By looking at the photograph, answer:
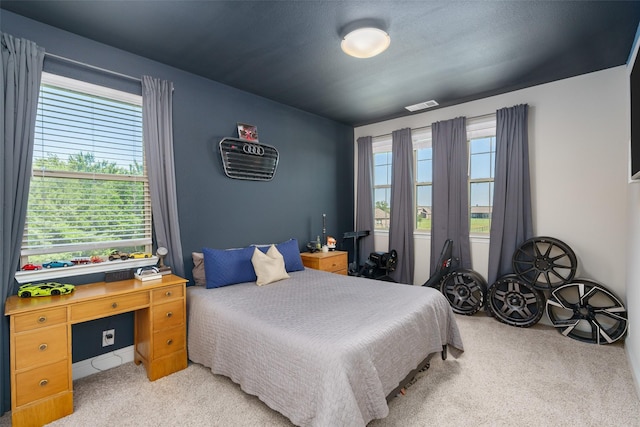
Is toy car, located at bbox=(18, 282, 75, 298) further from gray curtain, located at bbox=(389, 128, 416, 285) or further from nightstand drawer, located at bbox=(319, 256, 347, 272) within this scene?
gray curtain, located at bbox=(389, 128, 416, 285)

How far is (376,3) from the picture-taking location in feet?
6.68

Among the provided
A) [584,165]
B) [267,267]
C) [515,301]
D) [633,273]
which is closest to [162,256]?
[267,267]

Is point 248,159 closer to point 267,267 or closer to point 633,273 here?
point 267,267

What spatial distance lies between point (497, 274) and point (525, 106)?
2.00 metres

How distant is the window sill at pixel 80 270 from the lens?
7.27ft

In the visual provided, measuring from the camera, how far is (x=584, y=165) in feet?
10.5

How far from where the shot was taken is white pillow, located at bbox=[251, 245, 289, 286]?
9.66 ft

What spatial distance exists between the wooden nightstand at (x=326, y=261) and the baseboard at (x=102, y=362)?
209 cm

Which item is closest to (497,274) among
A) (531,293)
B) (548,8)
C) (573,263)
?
(531,293)

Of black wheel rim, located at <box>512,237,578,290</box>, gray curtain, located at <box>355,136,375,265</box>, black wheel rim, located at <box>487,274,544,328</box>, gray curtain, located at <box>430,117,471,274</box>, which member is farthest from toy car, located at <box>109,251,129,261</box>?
black wheel rim, located at <box>512,237,578,290</box>

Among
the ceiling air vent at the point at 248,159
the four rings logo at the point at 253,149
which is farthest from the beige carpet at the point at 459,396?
the four rings logo at the point at 253,149

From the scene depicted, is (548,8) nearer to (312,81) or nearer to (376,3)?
(376,3)

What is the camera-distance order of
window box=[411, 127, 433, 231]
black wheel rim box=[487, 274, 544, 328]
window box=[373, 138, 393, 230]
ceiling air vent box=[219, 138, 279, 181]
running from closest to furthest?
1. black wheel rim box=[487, 274, 544, 328]
2. ceiling air vent box=[219, 138, 279, 181]
3. window box=[411, 127, 433, 231]
4. window box=[373, 138, 393, 230]

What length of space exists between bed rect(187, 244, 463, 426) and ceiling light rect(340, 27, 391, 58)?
200 cm
